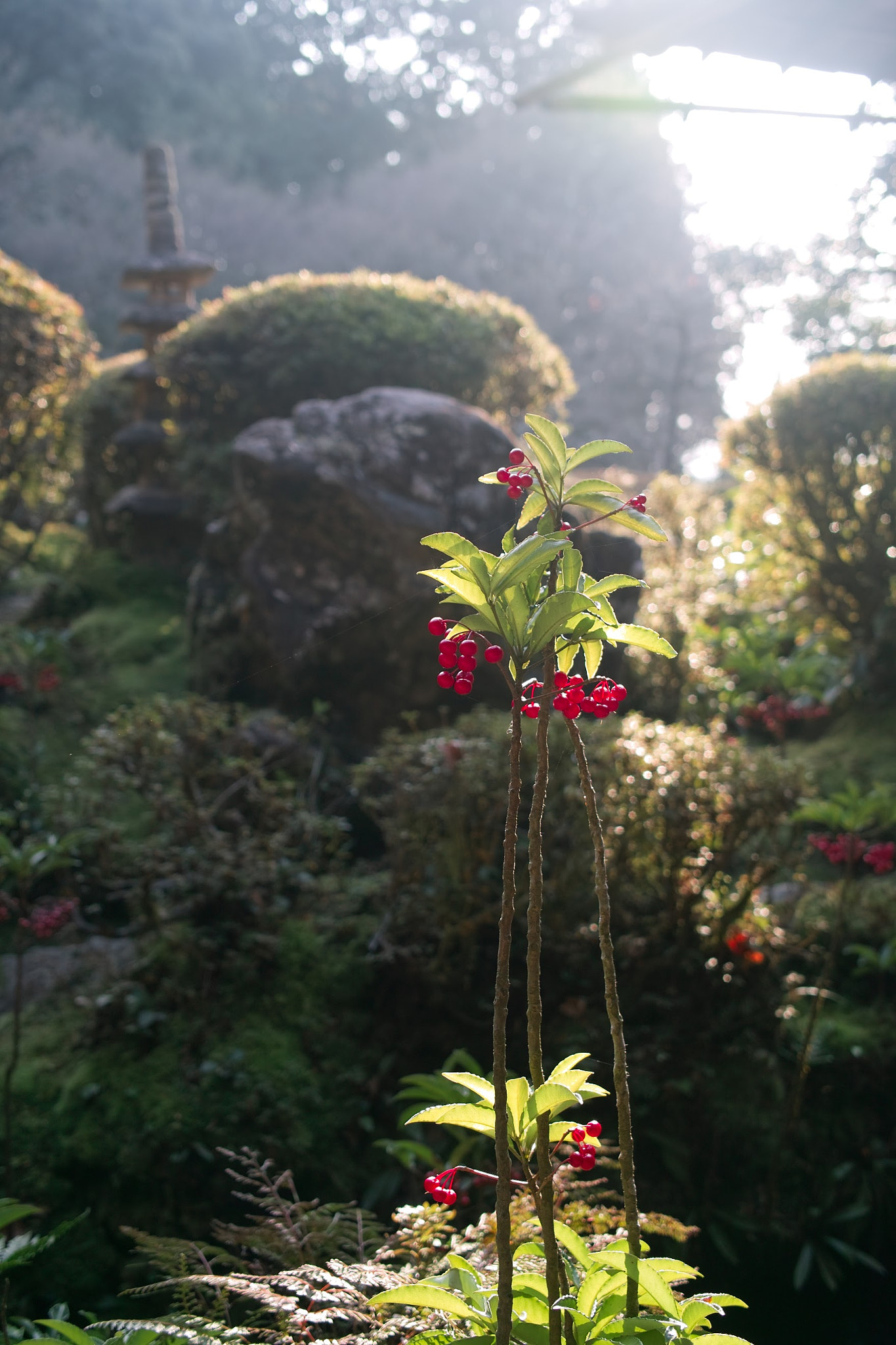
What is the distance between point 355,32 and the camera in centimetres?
2747

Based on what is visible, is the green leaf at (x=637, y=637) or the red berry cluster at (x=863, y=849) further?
the red berry cluster at (x=863, y=849)

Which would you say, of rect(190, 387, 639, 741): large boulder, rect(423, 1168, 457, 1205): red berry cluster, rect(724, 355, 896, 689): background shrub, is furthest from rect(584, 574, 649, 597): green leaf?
rect(724, 355, 896, 689): background shrub

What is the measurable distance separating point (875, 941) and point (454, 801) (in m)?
2.33

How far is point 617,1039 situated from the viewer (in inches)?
56.6

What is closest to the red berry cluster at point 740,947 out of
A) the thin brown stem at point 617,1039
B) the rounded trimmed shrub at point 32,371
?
the thin brown stem at point 617,1039

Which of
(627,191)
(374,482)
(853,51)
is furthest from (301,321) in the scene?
(627,191)

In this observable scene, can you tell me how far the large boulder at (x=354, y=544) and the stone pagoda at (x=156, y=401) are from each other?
2.61 meters

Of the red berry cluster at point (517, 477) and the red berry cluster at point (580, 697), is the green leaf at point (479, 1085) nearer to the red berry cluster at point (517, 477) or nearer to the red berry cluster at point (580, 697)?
the red berry cluster at point (580, 697)

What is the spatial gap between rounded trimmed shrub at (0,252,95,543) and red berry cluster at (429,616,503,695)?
7528mm

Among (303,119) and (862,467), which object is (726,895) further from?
(303,119)

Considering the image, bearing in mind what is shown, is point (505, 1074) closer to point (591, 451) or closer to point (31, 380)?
point (591, 451)

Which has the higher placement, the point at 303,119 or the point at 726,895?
the point at 303,119

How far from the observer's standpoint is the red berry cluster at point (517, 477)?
1.48 m

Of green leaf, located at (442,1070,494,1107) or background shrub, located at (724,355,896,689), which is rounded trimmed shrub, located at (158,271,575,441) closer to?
background shrub, located at (724,355,896,689)
